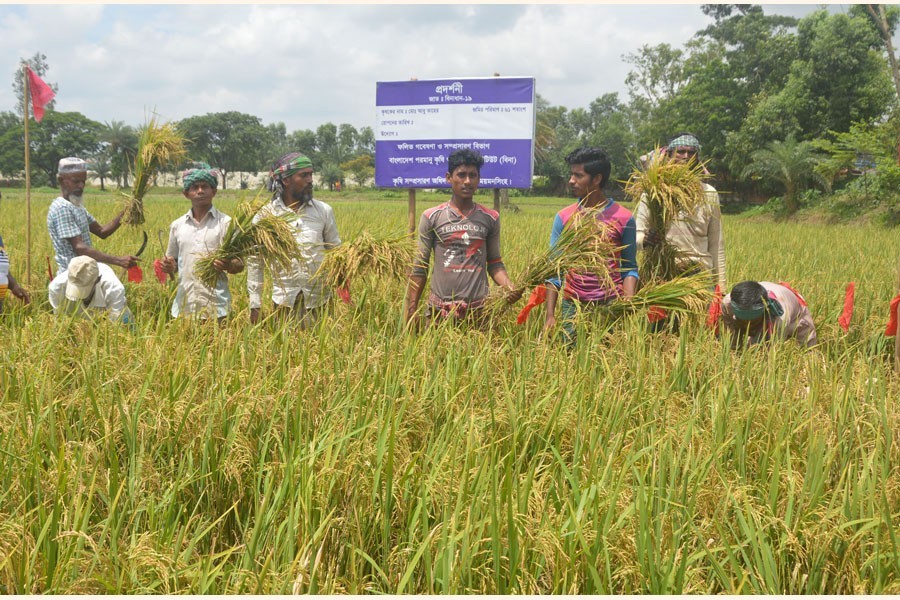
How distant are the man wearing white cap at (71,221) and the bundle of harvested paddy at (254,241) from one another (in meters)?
0.94

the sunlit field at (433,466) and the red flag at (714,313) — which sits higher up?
the red flag at (714,313)

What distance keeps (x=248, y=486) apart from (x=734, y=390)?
5.39ft

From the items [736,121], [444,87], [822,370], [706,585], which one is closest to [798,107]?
[736,121]

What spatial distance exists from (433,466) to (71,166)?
3.28m

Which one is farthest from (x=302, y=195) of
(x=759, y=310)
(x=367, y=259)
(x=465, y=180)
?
(x=759, y=310)

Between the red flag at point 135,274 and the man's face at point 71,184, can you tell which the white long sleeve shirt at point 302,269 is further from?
the man's face at point 71,184

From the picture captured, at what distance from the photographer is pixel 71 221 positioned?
3986 millimetres

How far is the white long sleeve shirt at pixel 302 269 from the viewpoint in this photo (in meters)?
3.44

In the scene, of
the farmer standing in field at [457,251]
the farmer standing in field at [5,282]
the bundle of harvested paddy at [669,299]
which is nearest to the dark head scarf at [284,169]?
the farmer standing in field at [457,251]

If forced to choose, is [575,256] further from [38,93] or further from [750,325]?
[38,93]

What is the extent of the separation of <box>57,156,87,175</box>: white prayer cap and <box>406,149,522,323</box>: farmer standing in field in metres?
2.19

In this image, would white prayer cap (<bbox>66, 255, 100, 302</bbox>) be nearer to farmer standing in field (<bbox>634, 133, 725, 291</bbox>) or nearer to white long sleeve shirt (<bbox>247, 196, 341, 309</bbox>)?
white long sleeve shirt (<bbox>247, 196, 341, 309</bbox>)

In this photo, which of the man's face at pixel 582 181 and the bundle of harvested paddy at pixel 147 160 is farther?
the bundle of harvested paddy at pixel 147 160

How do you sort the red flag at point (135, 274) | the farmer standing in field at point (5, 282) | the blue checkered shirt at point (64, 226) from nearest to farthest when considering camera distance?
the farmer standing in field at point (5, 282) < the blue checkered shirt at point (64, 226) < the red flag at point (135, 274)
